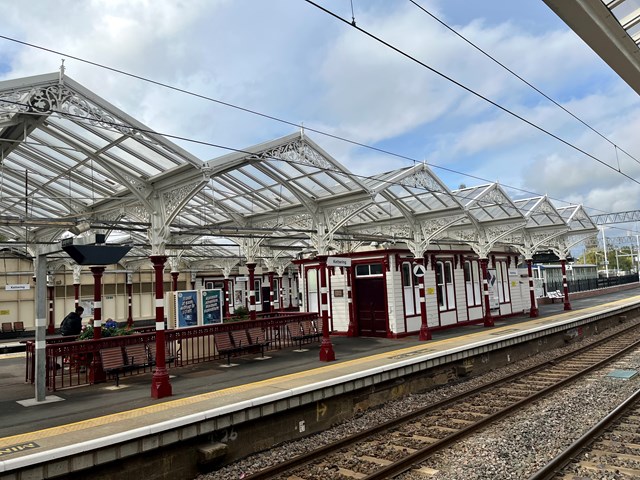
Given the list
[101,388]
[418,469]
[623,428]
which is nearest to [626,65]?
[418,469]

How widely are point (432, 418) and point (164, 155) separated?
24.7 ft

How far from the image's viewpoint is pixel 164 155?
9.30m

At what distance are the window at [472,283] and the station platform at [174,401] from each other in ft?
19.9

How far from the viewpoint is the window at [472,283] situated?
20436 mm

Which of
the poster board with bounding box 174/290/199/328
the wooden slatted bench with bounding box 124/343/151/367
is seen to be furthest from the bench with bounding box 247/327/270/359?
the wooden slatted bench with bounding box 124/343/151/367

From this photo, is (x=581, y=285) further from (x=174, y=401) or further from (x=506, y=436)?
(x=174, y=401)

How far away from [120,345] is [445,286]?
13.1 metres

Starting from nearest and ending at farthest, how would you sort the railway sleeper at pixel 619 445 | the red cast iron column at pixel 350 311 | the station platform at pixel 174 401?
the station platform at pixel 174 401 → the railway sleeper at pixel 619 445 → the red cast iron column at pixel 350 311

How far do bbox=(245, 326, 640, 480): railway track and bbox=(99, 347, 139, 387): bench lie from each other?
5.33 m

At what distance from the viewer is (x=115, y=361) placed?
34.2 feet

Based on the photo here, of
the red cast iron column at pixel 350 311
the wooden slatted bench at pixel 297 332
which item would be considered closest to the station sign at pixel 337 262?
the wooden slatted bench at pixel 297 332

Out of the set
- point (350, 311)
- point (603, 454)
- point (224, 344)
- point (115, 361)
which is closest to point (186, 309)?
point (224, 344)

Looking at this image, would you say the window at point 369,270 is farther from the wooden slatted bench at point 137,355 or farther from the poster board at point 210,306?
the wooden slatted bench at point 137,355

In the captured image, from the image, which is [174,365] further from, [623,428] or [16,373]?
[623,428]
